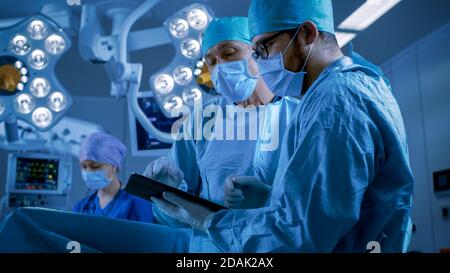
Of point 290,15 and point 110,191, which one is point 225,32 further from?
point 110,191

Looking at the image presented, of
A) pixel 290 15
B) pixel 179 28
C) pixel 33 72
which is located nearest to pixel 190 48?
pixel 179 28

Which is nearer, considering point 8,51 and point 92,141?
point 8,51

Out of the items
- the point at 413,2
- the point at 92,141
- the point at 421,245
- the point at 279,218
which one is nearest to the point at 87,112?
the point at 92,141

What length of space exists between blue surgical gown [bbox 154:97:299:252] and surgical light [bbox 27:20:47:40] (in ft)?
2.95

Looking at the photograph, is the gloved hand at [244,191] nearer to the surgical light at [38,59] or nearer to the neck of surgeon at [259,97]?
the neck of surgeon at [259,97]

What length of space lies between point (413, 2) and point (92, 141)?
1.61 meters

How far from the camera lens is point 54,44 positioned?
6.89ft

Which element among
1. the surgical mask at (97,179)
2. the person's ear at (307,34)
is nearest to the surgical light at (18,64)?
the surgical mask at (97,179)

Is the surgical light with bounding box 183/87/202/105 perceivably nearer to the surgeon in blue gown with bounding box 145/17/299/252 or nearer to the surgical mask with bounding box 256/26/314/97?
the surgeon in blue gown with bounding box 145/17/299/252

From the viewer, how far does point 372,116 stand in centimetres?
86

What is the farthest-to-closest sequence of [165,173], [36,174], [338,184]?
[36,174] → [165,173] → [338,184]

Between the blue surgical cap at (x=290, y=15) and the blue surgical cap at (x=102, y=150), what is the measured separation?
4.55 feet

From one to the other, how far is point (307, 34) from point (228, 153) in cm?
48

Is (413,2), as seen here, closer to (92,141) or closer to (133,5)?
(133,5)
